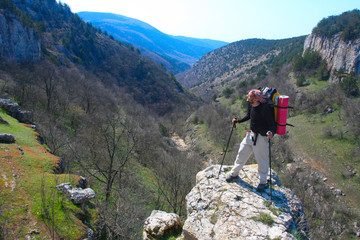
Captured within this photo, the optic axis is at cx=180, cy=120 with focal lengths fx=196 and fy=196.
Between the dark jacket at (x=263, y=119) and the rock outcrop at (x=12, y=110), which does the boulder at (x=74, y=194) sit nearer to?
the dark jacket at (x=263, y=119)

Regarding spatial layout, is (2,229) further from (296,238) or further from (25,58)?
(25,58)

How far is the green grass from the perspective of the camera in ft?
22.6

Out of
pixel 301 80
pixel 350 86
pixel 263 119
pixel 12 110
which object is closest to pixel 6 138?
pixel 12 110

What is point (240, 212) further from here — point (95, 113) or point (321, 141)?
point (95, 113)

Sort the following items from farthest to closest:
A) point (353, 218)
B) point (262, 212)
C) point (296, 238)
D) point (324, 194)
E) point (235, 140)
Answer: point (235, 140) → point (324, 194) → point (353, 218) → point (262, 212) → point (296, 238)

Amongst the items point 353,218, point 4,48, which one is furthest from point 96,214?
point 4,48

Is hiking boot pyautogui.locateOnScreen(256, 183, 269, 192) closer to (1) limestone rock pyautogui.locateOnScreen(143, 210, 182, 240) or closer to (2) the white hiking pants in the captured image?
(2) the white hiking pants

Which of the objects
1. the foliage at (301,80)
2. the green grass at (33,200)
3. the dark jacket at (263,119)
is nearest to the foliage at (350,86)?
the foliage at (301,80)

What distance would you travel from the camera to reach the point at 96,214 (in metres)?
9.75

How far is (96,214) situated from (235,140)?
→ 31.7 m

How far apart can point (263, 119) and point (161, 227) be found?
4.68 m

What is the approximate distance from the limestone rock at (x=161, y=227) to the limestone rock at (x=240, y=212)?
1.09 meters

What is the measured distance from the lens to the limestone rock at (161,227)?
6344 millimetres

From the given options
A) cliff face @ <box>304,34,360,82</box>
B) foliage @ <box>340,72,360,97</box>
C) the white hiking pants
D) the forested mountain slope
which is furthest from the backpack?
cliff face @ <box>304,34,360,82</box>
